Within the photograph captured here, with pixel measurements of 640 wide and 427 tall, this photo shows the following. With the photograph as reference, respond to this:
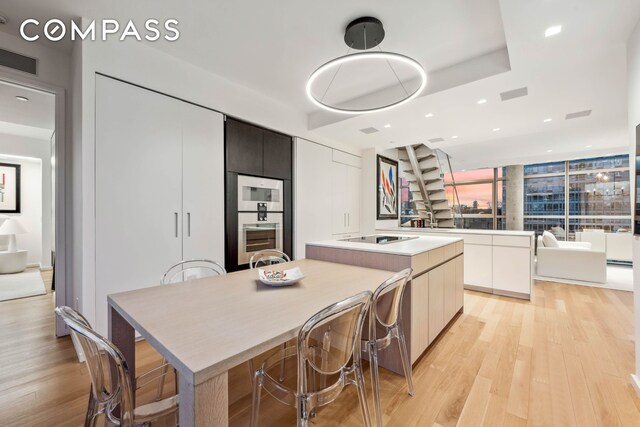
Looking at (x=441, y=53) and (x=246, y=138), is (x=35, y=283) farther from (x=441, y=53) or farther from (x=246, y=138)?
(x=441, y=53)

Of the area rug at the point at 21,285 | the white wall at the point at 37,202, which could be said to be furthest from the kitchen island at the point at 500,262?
the white wall at the point at 37,202

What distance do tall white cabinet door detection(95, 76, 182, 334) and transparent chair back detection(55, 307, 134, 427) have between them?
1.52 metres

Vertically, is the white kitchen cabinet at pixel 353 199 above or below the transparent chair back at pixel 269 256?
above

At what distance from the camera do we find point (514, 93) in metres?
2.84

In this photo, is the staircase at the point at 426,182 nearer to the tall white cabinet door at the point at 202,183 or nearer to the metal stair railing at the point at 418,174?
the metal stair railing at the point at 418,174

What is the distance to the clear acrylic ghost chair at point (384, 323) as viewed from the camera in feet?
4.72

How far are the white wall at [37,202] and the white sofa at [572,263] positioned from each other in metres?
9.51

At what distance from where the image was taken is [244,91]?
3281 millimetres

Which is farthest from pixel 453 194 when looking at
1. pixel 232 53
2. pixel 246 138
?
pixel 232 53

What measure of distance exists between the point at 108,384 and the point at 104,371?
0.08 m

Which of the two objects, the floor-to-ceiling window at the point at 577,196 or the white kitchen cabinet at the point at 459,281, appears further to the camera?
the floor-to-ceiling window at the point at 577,196

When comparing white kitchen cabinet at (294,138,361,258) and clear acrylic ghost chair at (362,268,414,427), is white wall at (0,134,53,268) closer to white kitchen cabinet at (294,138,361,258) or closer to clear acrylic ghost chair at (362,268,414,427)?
white kitchen cabinet at (294,138,361,258)

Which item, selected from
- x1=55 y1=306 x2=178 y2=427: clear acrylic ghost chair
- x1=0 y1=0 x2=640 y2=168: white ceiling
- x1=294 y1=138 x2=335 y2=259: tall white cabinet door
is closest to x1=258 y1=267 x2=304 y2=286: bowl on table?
x1=55 y1=306 x2=178 y2=427: clear acrylic ghost chair

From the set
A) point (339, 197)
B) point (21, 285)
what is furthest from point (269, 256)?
point (21, 285)
